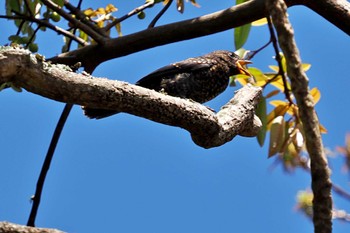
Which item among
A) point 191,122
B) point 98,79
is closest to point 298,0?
point 191,122

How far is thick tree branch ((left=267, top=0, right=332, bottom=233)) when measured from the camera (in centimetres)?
194

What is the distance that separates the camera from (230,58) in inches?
185

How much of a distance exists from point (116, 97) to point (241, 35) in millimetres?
1335

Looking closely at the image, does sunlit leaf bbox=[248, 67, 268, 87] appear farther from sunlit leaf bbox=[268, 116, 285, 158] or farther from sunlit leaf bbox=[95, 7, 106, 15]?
sunlit leaf bbox=[95, 7, 106, 15]

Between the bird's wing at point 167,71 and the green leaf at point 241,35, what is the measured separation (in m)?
0.68

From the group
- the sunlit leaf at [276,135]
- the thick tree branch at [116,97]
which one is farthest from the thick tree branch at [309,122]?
the sunlit leaf at [276,135]

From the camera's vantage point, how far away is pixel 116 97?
99.7 inches

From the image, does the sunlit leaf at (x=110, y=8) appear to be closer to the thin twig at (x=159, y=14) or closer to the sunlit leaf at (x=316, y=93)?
the thin twig at (x=159, y=14)

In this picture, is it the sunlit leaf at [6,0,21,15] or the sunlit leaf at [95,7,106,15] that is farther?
the sunlit leaf at [95,7,106,15]

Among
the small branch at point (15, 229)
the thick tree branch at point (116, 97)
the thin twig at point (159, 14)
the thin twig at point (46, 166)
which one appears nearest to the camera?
the small branch at point (15, 229)

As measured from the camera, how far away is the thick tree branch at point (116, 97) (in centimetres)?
238

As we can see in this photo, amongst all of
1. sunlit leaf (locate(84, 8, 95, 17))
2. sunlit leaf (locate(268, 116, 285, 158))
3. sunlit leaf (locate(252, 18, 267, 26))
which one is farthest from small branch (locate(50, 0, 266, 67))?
sunlit leaf (locate(84, 8, 95, 17))

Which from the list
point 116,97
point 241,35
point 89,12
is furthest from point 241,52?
point 116,97

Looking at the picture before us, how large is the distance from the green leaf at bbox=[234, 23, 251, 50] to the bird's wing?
0.68m
